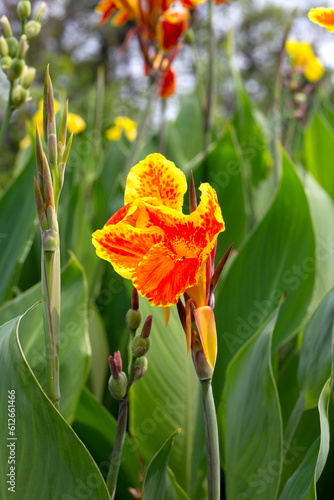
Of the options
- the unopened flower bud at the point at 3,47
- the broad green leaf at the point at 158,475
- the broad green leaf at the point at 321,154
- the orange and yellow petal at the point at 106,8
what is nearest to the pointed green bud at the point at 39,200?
the broad green leaf at the point at 158,475

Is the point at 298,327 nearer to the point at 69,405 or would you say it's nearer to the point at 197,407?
the point at 197,407

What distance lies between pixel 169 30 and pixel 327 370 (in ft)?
2.25

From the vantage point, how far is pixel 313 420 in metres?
0.64

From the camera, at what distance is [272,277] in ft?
2.44

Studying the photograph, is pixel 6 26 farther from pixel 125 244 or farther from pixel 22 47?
pixel 125 244

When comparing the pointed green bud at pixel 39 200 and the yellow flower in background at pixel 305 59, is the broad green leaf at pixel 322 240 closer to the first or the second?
the pointed green bud at pixel 39 200

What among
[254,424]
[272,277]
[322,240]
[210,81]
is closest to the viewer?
[254,424]

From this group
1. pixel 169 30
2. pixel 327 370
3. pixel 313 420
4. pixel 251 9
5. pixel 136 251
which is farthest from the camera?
pixel 251 9

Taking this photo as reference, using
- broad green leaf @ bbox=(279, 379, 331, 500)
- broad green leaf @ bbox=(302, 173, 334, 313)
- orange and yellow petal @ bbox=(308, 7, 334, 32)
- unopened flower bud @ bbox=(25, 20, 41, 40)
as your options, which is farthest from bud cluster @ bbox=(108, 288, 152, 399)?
broad green leaf @ bbox=(302, 173, 334, 313)

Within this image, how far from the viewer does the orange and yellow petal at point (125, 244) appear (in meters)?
0.36

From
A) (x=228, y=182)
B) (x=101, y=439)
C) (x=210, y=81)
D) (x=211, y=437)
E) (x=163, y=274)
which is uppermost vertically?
(x=210, y=81)

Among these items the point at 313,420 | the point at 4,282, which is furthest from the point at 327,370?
the point at 4,282

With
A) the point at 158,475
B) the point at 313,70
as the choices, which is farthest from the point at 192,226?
the point at 313,70

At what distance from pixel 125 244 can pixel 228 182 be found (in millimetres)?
551
